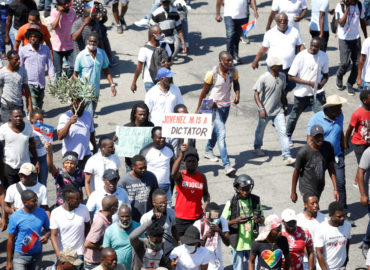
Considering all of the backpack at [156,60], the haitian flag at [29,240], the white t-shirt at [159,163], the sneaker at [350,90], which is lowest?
the sneaker at [350,90]

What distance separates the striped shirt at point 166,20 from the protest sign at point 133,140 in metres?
4.99

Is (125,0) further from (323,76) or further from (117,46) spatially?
(323,76)

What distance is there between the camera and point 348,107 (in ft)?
51.1

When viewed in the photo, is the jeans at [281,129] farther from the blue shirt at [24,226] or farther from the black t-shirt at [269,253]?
the blue shirt at [24,226]

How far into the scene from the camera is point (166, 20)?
15.9m

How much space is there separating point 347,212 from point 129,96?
5.71 metres

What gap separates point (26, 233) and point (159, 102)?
3.70 m

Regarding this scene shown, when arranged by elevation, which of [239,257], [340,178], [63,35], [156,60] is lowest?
[239,257]

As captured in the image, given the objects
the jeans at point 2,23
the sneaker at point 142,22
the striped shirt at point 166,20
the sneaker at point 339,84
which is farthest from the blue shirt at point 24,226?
the sneaker at point 142,22

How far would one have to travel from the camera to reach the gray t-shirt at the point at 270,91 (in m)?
13.0

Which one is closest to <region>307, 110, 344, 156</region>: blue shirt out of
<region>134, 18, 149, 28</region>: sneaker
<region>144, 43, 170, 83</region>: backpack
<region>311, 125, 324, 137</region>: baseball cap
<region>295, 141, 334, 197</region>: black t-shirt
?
<region>295, 141, 334, 197</region>: black t-shirt

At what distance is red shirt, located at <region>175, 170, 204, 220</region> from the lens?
10.1m

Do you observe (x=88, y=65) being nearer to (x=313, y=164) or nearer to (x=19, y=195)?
(x=19, y=195)

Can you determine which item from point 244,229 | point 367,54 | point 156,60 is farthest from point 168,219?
point 367,54
